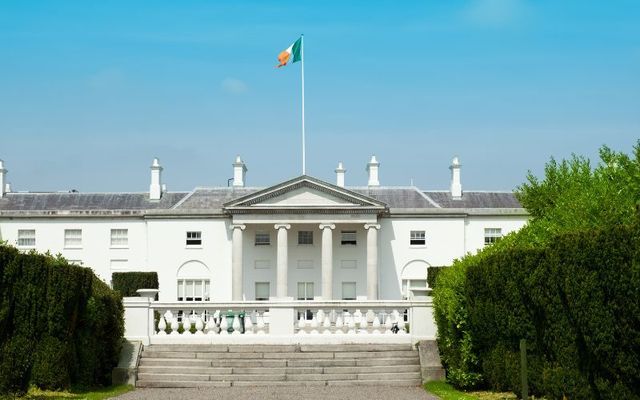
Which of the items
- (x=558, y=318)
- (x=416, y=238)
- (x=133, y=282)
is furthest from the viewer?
(x=416, y=238)

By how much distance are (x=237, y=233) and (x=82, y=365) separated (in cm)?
3901

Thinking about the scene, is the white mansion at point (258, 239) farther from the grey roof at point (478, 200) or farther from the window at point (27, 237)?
the grey roof at point (478, 200)

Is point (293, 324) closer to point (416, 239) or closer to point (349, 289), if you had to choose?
point (349, 289)

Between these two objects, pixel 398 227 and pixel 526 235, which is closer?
pixel 526 235

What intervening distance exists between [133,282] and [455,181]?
77.3ft

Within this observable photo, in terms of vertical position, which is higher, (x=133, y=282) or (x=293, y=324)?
(x=133, y=282)

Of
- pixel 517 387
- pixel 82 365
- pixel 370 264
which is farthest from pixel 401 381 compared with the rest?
pixel 370 264

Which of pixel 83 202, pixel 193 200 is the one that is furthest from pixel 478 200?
pixel 83 202

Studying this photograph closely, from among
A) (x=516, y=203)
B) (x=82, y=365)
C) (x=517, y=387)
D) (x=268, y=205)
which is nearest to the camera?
(x=517, y=387)

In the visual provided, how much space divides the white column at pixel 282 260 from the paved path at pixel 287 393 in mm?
37788

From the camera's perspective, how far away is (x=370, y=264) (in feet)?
193

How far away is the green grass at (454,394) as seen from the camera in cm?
1848

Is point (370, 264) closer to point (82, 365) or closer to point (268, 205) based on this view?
point (268, 205)

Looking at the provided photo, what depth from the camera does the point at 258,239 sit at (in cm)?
6116
